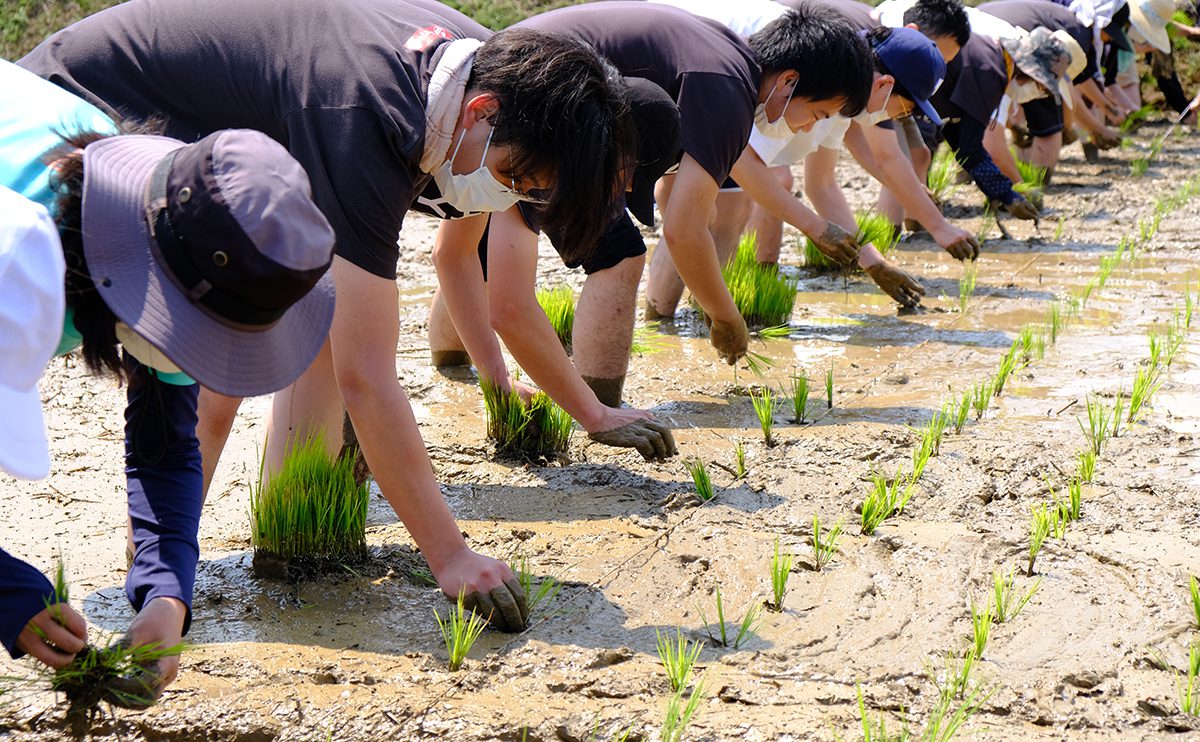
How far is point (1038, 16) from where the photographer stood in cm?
819

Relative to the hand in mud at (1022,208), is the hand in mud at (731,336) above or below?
above

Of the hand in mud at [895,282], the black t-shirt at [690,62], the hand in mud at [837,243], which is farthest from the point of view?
the hand in mud at [895,282]

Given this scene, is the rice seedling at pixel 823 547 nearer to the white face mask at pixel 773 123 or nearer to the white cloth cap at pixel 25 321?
the white face mask at pixel 773 123

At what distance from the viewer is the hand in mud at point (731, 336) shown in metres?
3.87

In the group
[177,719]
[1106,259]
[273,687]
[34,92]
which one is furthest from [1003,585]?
[1106,259]

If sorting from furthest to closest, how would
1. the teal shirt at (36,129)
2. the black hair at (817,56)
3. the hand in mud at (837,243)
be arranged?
the hand in mud at (837,243) → the black hair at (817,56) → the teal shirt at (36,129)

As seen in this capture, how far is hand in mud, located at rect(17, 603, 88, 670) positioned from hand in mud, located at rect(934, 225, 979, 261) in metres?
4.57

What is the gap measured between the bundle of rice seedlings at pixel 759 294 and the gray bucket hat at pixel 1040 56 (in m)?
3.01

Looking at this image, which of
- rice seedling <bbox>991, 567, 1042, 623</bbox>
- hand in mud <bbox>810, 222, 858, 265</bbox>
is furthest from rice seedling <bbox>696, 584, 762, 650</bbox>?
hand in mud <bbox>810, 222, 858, 265</bbox>

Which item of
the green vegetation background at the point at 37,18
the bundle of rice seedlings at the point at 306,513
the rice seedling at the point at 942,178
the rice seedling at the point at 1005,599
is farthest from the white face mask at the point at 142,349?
the green vegetation background at the point at 37,18

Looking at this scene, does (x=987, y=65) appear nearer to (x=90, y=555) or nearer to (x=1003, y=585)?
(x=1003, y=585)

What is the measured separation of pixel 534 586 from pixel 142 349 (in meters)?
1.29

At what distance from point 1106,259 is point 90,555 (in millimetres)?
4881

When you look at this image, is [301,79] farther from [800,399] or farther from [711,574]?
[800,399]
